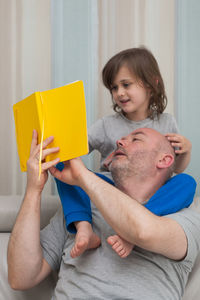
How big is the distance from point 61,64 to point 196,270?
1.46 meters

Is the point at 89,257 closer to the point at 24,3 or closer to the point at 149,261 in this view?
the point at 149,261

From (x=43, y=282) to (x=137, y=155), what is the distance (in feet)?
1.92

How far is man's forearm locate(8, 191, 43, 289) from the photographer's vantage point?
1081 millimetres

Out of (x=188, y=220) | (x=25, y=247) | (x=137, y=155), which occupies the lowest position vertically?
(x=25, y=247)

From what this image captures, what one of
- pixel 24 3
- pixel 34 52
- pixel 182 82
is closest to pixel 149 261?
pixel 182 82

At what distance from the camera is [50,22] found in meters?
2.14

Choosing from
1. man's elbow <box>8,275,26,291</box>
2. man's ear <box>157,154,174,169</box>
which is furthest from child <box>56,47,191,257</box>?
man's elbow <box>8,275,26,291</box>

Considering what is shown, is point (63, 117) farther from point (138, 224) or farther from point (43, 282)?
point (43, 282)

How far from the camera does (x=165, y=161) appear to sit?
49.1 inches

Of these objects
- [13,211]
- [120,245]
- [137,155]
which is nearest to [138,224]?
[120,245]

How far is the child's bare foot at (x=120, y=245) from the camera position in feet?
3.25

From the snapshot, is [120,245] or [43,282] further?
[43,282]

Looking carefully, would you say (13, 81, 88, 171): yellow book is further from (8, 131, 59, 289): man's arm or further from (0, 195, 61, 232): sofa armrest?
(0, 195, 61, 232): sofa armrest

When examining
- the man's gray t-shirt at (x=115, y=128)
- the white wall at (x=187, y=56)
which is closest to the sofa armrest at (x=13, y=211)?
the man's gray t-shirt at (x=115, y=128)
